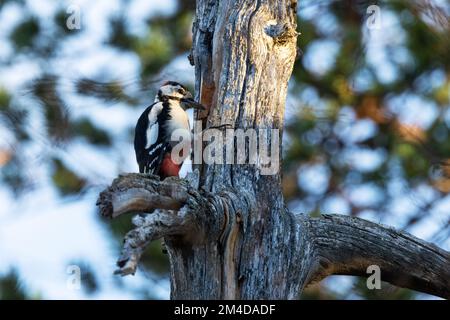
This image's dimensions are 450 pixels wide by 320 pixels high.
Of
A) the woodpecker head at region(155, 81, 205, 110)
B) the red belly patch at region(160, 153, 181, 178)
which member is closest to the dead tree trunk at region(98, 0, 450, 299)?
the red belly patch at region(160, 153, 181, 178)

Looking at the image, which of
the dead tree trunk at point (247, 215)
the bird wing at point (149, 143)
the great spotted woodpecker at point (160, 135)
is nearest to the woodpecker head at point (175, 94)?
the great spotted woodpecker at point (160, 135)

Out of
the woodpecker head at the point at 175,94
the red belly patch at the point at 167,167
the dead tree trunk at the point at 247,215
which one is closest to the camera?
the dead tree trunk at the point at 247,215

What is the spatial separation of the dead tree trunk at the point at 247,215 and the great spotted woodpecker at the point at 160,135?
86 centimetres

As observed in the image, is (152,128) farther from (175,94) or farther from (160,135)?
(175,94)

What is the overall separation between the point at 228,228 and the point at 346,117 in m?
4.00

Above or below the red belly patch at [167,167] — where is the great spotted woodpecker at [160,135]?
above

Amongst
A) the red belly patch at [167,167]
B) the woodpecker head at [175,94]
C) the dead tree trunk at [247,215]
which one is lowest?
the dead tree trunk at [247,215]

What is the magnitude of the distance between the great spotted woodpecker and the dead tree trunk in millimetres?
858

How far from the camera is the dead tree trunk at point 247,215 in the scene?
3324mm

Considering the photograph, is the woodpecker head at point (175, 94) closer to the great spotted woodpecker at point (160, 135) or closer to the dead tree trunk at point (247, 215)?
the great spotted woodpecker at point (160, 135)

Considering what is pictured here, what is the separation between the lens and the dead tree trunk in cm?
332

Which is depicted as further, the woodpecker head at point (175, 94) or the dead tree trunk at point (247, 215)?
the woodpecker head at point (175, 94)

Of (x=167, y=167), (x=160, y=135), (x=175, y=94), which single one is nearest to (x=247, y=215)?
(x=167, y=167)

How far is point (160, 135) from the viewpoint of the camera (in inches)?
202
